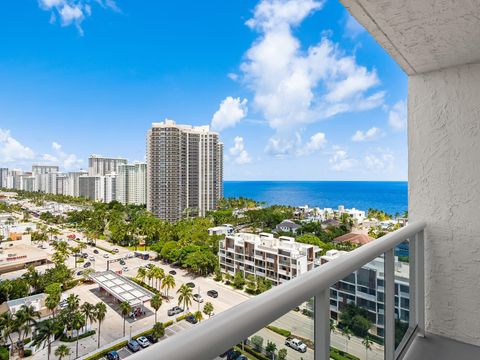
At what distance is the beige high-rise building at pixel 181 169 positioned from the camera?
28.8 meters

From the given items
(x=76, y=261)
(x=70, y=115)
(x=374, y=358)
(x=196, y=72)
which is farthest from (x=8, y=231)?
(x=196, y=72)

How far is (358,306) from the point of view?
969mm

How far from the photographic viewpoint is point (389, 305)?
4.17ft

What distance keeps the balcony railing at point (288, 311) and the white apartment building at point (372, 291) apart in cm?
4

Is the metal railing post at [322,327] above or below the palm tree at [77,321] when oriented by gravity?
above

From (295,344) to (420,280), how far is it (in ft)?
4.76

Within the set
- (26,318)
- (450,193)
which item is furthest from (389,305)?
(26,318)

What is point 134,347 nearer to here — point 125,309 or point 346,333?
point 346,333

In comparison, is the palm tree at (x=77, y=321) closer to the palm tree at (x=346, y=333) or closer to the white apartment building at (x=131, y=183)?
the palm tree at (x=346, y=333)

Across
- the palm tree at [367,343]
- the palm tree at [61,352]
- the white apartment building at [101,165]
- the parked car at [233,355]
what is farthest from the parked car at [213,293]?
the white apartment building at [101,165]

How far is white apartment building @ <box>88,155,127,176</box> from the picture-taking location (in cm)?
3270

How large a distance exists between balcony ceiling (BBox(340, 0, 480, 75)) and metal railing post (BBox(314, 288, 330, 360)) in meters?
0.98

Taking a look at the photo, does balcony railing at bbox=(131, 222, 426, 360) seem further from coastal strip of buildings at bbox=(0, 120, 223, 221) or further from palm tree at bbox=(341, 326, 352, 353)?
coastal strip of buildings at bbox=(0, 120, 223, 221)

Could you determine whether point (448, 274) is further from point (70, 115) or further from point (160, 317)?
point (70, 115)
